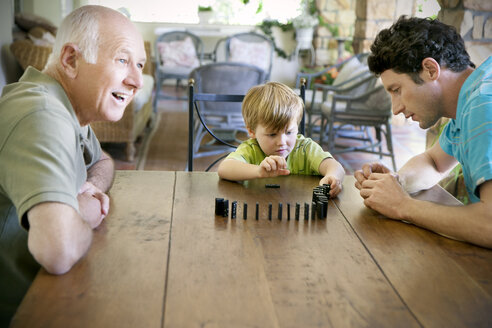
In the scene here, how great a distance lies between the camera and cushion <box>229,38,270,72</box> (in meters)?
7.55

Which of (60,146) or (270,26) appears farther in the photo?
(270,26)

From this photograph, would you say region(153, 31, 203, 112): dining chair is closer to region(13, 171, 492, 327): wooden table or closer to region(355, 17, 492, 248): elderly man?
region(355, 17, 492, 248): elderly man

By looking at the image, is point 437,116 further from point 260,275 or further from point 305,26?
point 305,26

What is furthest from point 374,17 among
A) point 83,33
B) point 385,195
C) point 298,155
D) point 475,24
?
point 83,33

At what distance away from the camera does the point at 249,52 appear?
299 inches

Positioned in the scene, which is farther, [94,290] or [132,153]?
[132,153]

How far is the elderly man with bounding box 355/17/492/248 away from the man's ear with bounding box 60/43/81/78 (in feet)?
2.82

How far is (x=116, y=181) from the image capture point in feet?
5.39

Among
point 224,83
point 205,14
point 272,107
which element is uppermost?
point 205,14

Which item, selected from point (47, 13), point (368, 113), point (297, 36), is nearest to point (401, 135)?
point (368, 113)

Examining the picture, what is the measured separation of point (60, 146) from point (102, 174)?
50cm

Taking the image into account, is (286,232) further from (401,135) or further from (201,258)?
(401,135)

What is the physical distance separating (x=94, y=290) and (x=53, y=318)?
0.10 meters

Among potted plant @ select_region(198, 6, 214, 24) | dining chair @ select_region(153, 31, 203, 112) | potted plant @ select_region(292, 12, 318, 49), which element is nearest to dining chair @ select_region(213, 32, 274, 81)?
dining chair @ select_region(153, 31, 203, 112)
